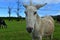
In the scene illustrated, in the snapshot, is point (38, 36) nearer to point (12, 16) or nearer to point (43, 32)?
point (43, 32)

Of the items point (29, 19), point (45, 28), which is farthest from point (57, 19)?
point (29, 19)

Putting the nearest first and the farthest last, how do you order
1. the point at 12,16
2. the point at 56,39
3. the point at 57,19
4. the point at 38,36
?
1. the point at 38,36
2. the point at 56,39
3. the point at 57,19
4. the point at 12,16

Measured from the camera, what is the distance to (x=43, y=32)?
9.52 meters

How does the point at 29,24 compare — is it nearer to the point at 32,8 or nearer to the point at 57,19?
the point at 32,8

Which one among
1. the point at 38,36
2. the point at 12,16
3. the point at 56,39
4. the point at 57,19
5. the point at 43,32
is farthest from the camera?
the point at 12,16

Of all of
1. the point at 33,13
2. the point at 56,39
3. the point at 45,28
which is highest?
the point at 33,13

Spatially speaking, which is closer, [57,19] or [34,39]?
[34,39]

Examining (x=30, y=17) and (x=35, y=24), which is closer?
(x=30, y=17)

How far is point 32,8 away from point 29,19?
0.54 m

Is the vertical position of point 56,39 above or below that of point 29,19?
below

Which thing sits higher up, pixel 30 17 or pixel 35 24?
pixel 30 17

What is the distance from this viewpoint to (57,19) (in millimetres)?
37906

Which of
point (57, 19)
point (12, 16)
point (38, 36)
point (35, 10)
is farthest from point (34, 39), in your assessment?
point (12, 16)

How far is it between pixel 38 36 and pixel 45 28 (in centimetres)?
98
